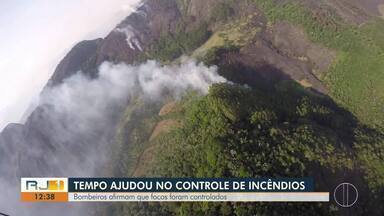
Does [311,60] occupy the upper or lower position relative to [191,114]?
lower

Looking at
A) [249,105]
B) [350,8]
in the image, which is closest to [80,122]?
[249,105]

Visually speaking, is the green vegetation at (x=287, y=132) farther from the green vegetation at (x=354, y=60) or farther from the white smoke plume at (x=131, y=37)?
the white smoke plume at (x=131, y=37)

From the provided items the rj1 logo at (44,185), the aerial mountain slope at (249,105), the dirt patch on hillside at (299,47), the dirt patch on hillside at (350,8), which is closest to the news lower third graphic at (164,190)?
the rj1 logo at (44,185)

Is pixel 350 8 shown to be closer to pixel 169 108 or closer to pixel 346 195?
pixel 169 108

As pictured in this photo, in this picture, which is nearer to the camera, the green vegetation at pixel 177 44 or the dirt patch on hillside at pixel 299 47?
the dirt patch on hillside at pixel 299 47

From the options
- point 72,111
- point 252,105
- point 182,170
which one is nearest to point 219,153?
point 182,170

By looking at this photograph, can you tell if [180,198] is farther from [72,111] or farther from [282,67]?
[72,111]

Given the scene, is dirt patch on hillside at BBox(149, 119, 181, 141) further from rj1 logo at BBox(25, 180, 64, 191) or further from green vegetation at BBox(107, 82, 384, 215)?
rj1 logo at BBox(25, 180, 64, 191)
